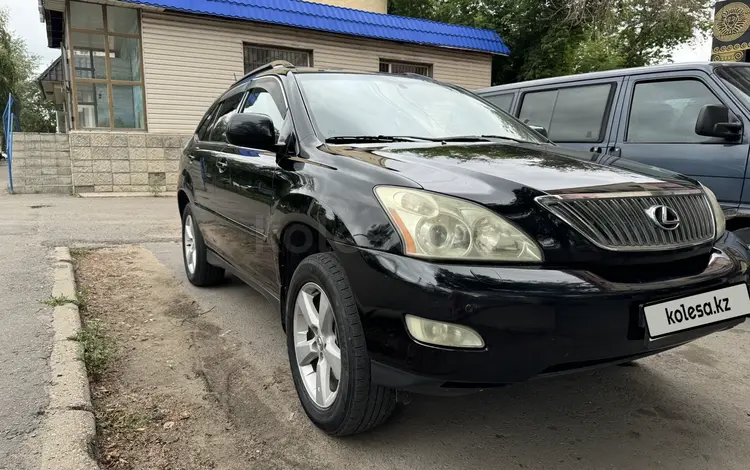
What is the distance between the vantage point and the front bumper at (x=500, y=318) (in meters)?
1.90

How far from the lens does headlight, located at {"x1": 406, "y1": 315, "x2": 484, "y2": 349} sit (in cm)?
192

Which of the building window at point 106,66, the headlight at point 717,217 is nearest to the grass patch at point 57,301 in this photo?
the headlight at point 717,217

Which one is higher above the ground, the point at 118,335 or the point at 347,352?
the point at 347,352

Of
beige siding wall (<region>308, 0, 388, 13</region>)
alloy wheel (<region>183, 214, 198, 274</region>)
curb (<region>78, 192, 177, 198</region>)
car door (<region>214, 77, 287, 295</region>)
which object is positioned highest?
beige siding wall (<region>308, 0, 388, 13</region>)

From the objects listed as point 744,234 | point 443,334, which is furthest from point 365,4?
point 443,334

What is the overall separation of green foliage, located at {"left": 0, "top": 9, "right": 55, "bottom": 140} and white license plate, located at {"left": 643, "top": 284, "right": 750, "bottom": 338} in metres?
18.9

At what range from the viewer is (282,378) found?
3.14 meters

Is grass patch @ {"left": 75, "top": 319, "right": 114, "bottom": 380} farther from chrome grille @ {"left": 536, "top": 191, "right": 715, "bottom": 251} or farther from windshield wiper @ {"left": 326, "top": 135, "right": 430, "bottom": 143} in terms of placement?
chrome grille @ {"left": 536, "top": 191, "right": 715, "bottom": 251}

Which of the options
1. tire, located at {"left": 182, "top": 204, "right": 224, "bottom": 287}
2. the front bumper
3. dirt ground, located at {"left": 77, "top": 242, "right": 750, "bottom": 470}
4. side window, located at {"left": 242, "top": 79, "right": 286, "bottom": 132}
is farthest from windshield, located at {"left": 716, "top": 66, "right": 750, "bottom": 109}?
tire, located at {"left": 182, "top": 204, "right": 224, "bottom": 287}

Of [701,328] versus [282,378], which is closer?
[701,328]

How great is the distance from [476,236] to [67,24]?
1306 cm

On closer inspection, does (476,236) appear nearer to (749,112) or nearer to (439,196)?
(439,196)

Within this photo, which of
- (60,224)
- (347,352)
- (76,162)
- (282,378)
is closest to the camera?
(347,352)

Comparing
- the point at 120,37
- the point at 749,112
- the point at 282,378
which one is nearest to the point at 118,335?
the point at 282,378
